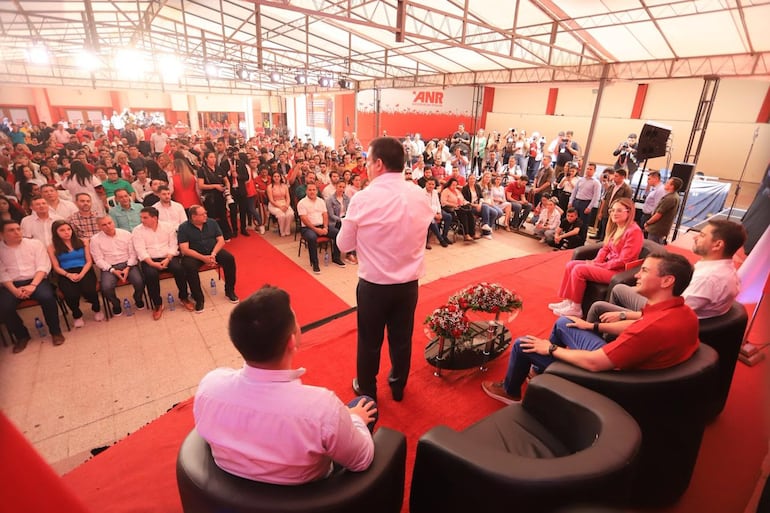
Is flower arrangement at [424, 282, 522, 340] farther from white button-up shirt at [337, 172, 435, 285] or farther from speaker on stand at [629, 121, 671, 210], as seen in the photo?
speaker on stand at [629, 121, 671, 210]

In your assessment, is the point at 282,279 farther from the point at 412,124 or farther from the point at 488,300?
the point at 412,124

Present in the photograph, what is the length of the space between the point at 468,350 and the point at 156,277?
325 centimetres

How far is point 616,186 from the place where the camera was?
589cm

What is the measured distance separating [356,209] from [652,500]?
2.05 metres

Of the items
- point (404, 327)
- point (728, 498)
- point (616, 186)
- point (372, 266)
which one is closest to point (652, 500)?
point (728, 498)

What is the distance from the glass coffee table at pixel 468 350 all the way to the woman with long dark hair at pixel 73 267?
3380mm

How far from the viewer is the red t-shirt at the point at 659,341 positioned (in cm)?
166

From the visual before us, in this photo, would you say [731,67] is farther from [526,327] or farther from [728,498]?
[728,498]

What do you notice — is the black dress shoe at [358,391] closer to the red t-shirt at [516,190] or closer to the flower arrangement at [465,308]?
the flower arrangement at [465,308]

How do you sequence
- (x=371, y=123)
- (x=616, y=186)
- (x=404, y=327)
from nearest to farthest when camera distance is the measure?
1. (x=404, y=327)
2. (x=616, y=186)
3. (x=371, y=123)

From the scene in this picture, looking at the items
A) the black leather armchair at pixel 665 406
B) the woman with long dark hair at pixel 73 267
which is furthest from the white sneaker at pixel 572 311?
the woman with long dark hair at pixel 73 267

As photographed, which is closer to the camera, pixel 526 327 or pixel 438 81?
pixel 526 327

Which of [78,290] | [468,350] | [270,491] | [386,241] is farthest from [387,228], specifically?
[78,290]

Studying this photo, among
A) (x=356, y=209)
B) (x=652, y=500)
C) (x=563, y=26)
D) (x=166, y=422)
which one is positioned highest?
(x=563, y=26)
